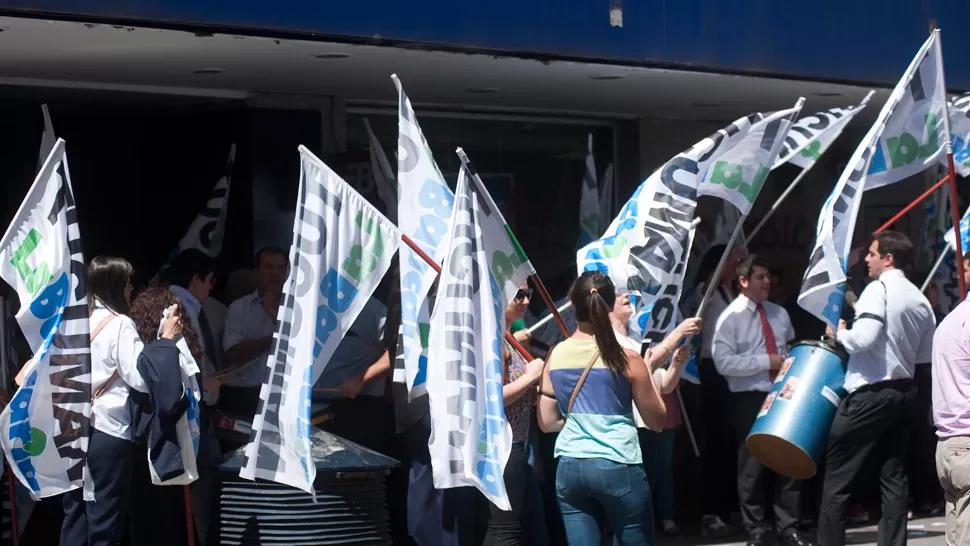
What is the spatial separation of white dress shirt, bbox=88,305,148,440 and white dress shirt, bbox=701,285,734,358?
13.9 ft

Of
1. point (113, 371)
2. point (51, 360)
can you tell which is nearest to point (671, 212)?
point (113, 371)

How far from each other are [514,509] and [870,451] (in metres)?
2.30

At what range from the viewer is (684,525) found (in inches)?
388

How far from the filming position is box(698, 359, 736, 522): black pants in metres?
9.41

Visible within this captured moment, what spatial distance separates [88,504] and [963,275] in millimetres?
4868

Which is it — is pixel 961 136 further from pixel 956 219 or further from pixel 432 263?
pixel 432 263

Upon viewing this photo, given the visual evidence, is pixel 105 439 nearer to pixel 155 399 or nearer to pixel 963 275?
pixel 155 399

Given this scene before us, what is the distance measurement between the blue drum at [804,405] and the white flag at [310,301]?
260 cm

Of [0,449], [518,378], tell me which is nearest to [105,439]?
[0,449]

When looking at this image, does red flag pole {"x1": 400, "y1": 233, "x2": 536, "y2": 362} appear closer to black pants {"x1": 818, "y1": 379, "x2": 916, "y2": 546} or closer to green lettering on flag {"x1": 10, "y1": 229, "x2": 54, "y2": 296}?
green lettering on flag {"x1": 10, "y1": 229, "x2": 54, "y2": 296}

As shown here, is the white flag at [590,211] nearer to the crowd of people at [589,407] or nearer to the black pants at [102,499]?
the crowd of people at [589,407]

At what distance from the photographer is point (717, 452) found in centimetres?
947

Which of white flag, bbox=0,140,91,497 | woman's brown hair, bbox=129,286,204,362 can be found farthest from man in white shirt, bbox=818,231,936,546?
white flag, bbox=0,140,91,497

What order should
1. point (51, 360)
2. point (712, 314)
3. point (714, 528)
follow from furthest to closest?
point (712, 314) < point (714, 528) < point (51, 360)
